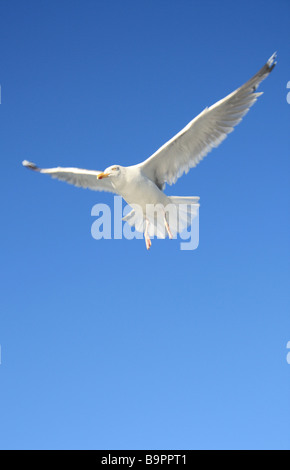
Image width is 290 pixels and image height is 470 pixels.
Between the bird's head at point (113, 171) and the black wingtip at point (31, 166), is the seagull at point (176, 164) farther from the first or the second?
the black wingtip at point (31, 166)

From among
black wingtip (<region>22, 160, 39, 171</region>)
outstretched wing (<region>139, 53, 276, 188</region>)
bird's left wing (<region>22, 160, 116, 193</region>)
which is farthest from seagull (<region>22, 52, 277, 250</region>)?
black wingtip (<region>22, 160, 39, 171</region>)

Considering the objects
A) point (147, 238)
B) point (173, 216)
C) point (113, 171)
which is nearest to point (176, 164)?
point (173, 216)

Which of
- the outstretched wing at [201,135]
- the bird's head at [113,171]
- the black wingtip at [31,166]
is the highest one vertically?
the black wingtip at [31,166]

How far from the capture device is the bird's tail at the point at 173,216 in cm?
753

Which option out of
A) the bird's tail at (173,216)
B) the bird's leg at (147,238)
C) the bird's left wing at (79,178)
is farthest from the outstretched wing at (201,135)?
the bird's left wing at (79,178)

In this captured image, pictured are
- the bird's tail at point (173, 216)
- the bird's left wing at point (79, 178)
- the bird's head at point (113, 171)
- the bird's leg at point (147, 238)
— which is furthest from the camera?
the bird's left wing at point (79, 178)

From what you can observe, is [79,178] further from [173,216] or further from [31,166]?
[173,216]

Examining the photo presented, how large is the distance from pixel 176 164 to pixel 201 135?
564 millimetres

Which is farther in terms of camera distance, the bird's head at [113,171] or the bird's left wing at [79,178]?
the bird's left wing at [79,178]

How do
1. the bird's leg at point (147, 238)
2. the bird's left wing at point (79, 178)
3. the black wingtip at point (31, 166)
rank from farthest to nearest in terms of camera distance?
the black wingtip at point (31, 166), the bird's left wing at point (79, 178), the bird's leg at point (147, 238)

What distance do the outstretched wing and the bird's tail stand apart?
0.37 m

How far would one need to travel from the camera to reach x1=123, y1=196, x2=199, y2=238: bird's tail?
24.7ft

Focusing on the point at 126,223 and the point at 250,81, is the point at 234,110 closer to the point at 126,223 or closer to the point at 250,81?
the point at 250,81

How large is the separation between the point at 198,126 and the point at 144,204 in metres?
1.27
